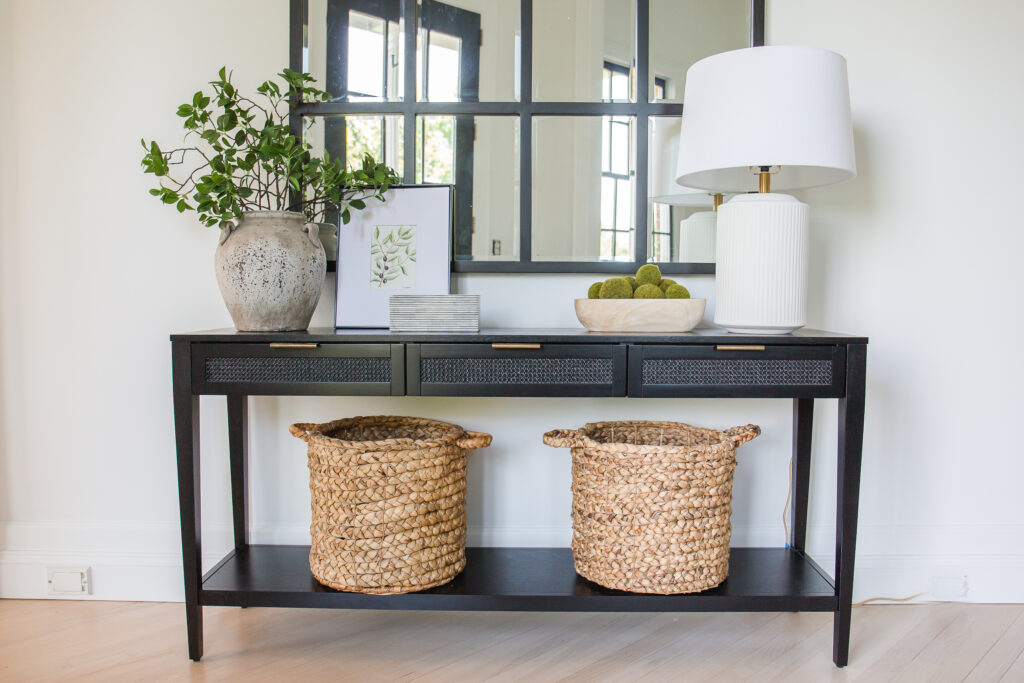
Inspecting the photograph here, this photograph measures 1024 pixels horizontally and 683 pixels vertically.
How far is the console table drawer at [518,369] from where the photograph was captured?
1.54 m

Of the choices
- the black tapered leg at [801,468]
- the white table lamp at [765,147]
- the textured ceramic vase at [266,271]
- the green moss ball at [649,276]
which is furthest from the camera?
the black tapered leg at [801,468]

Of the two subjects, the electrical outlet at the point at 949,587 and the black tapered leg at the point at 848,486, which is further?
the electrical outlet at the point at 949,587

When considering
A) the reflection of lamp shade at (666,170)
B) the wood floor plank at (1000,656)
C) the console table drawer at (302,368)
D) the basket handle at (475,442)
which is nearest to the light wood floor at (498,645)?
the wood floor plank at (1000,656)

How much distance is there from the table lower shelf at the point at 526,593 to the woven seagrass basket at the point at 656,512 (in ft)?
0.13

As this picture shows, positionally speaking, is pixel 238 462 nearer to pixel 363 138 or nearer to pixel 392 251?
pixel 392 251

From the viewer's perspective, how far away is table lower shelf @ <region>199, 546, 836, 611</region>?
1591 mm

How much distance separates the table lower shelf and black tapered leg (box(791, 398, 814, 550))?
18 centimetres

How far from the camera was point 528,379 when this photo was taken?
1.55m

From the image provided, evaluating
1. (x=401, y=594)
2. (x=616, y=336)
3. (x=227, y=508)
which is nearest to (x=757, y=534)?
(x=616, y=336)

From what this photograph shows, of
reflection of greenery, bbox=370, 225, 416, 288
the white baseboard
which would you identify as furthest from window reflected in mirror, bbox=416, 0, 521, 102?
the white baseboard

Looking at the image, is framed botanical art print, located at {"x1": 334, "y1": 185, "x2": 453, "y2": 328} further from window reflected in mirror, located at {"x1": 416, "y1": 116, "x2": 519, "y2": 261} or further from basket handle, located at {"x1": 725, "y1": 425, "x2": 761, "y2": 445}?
basket handle, located at {"x1": 725, "y1": 425, "x2": 761, "y2": 445}

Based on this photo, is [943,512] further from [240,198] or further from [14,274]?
[14,274]

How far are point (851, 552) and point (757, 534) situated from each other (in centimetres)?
44

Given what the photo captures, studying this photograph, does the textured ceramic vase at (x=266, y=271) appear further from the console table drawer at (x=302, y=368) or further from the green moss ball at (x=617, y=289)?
the green moss ball at (x=617, y=289)
